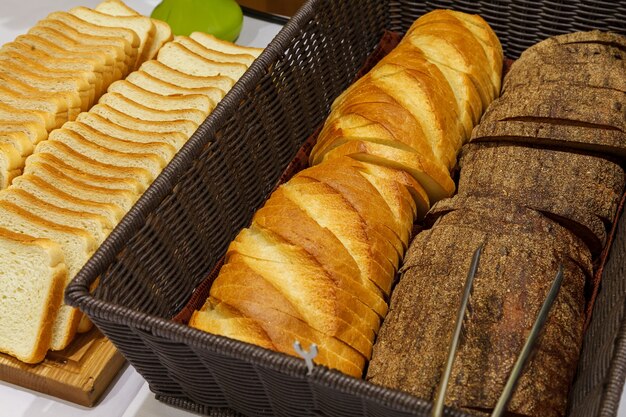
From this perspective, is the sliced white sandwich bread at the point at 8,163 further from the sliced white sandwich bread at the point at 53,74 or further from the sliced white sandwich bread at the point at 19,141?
the sliced white sandwich bread at the point at 53,74

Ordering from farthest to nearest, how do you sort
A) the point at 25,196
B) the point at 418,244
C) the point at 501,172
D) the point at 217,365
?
the point at 25,196, the point at 501,172, the point at 418,244, the point at 217,365

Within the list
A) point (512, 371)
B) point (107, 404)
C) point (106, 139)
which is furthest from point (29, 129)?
point (512, 371)

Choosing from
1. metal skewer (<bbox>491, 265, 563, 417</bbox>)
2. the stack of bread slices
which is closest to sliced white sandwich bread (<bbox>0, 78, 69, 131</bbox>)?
the stack of bread slices

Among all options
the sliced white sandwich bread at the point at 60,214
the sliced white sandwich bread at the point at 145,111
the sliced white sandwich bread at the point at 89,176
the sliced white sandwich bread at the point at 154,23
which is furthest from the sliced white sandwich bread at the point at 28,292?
the sliced white sandwich bread at the point at 154,23

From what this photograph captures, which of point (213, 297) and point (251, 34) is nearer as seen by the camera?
point (213, 297)

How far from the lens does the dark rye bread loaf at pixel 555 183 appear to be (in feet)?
4.88

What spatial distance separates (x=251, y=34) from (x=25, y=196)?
3.34 feet

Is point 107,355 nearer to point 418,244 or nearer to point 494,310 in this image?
point 418,244

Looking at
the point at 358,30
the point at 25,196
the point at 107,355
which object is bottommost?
the point at 107,355

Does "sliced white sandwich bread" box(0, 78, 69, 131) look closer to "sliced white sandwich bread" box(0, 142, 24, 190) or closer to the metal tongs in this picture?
"sliced white sandwich bread" box(0, 142, 24, 190)

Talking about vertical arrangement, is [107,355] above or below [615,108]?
below

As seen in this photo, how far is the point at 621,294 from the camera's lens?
1.27 metres

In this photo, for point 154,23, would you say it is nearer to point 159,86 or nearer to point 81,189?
point 159,86

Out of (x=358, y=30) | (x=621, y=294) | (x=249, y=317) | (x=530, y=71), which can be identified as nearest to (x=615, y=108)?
(x=530, y=71)
